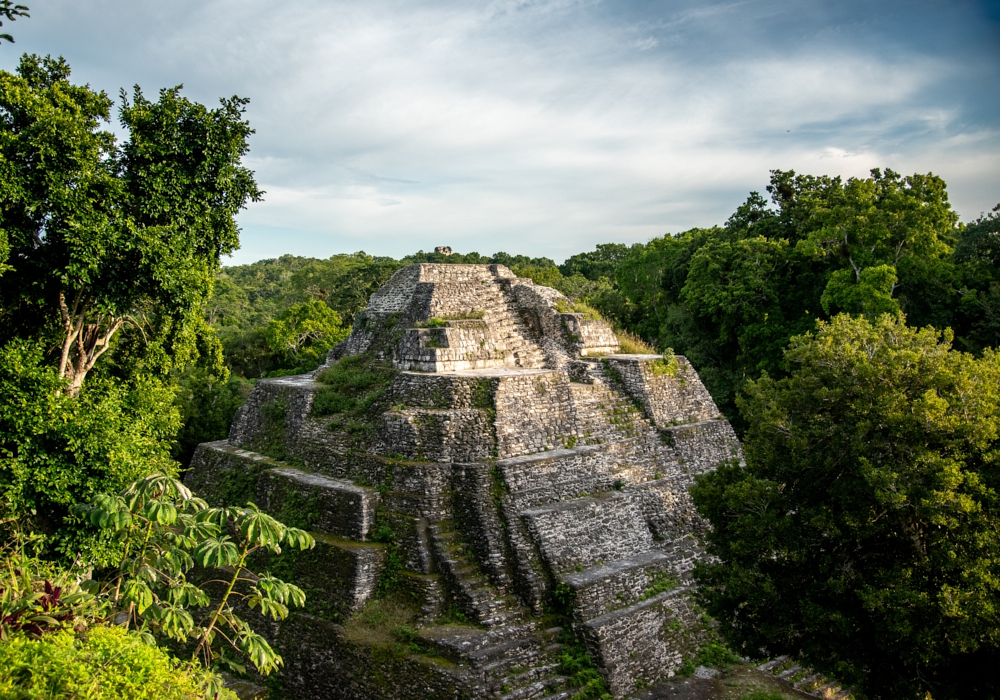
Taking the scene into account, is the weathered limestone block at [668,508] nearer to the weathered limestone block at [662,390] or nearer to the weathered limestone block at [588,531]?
the weathered limestone block at [588,531]

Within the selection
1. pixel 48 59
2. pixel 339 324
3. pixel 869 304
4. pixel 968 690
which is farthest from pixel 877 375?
pixel 339 324

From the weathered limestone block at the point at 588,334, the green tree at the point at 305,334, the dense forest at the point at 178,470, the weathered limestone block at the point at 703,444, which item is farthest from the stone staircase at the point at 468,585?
the green tree at the point at 305,334

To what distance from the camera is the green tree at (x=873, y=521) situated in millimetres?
6660

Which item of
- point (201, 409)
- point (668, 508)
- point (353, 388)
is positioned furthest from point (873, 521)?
point (201, 409)

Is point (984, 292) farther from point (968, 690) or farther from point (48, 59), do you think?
point (48, 59)

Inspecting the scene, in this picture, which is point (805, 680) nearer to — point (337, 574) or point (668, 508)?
point (668, 508)

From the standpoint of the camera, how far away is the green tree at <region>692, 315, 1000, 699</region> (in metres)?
6.66

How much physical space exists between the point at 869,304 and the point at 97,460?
16.3 metres

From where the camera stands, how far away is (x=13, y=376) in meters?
8.27

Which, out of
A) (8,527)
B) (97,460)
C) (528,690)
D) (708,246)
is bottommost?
(528,690)

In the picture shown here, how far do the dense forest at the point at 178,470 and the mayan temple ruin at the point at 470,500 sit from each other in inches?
52.5

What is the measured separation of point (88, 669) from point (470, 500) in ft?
20.2

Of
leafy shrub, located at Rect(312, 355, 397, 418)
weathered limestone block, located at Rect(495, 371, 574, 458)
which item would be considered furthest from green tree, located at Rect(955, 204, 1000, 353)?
leafy shrub, located at Rect(312, 355, 397, 418)

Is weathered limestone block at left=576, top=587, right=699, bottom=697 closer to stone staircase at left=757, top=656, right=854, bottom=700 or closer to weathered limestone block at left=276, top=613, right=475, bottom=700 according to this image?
stone staircase at left=757, top=656, right=854, bottom=700
